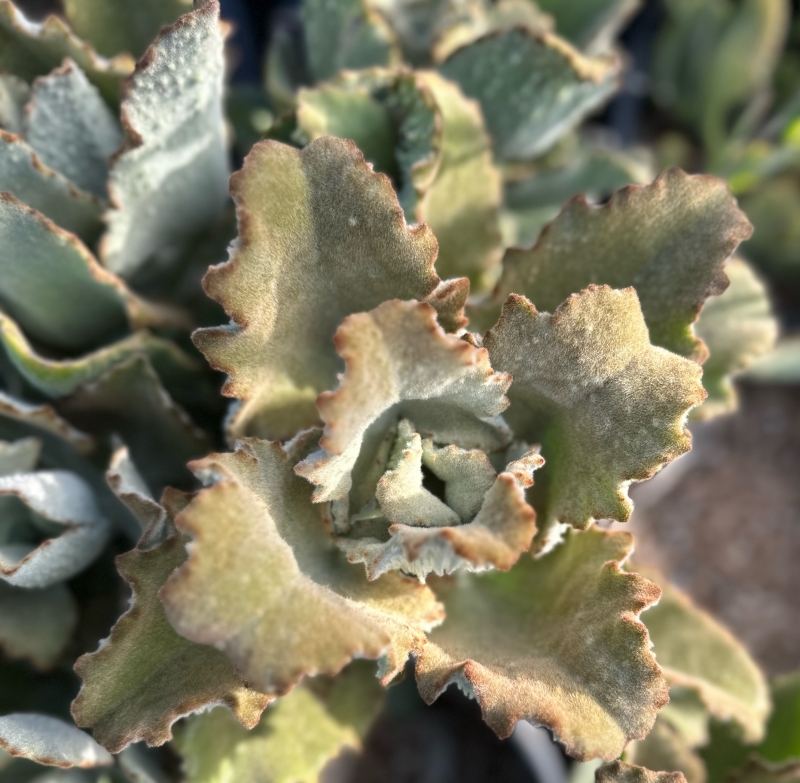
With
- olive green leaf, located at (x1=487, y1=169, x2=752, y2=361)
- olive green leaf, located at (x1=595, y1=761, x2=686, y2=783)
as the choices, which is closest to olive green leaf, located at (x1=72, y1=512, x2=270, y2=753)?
olive green leaf, located at (x1=595, y1=761, x2=686, y2=783)

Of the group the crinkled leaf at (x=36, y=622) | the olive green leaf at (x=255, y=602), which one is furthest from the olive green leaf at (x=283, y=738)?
the olive green leaf at (x=255, y=602)

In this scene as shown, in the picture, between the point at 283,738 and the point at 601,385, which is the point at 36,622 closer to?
the point at 283,738

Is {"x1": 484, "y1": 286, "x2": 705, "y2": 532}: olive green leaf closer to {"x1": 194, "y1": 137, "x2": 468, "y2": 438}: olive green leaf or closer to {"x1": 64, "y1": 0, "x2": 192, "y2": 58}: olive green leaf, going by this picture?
{"x1": 194, "y1": 137, "x2": 468, "y2": 438}: olive green leaf

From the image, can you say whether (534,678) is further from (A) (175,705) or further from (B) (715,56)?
(B) (715,56)

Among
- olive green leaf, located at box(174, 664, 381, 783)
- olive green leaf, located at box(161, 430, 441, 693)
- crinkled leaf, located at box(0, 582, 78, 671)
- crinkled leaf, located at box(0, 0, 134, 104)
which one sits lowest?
olive green leaf, located at box(174, 664, 381, 783)

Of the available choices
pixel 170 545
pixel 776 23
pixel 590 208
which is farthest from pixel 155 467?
pixel 776 23

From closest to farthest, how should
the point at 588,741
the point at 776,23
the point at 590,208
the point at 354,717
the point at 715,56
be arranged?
the point at 588,741 < the point at 590,208 < the point at 354,717 < the point at 776,23 < the point at 715,56

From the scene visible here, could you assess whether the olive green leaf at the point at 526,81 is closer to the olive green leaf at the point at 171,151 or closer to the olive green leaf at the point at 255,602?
the olive green leaf at the point at 171,151
